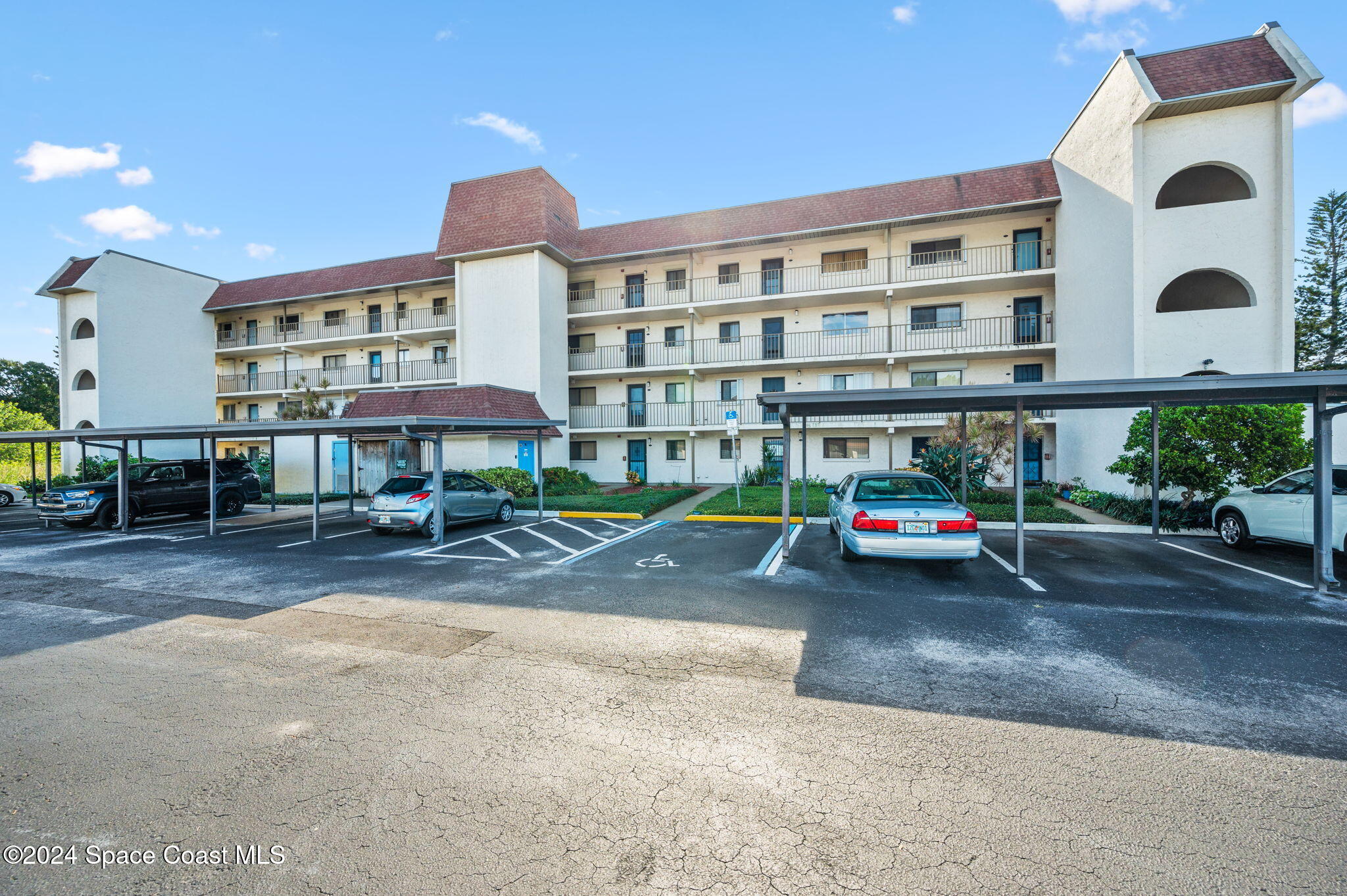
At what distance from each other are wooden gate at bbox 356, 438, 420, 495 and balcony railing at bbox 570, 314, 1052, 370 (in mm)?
7750

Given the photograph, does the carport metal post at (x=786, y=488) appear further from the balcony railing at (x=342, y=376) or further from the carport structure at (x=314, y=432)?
the balcony railing at (x=342, y=376)

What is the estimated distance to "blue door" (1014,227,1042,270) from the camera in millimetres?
20266

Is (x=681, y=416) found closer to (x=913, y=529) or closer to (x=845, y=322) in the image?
(x=845, y=322)

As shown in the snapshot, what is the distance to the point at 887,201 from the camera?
21.3 metres

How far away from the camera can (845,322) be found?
2262cm

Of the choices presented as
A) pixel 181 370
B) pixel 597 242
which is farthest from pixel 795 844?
pixel 181 370

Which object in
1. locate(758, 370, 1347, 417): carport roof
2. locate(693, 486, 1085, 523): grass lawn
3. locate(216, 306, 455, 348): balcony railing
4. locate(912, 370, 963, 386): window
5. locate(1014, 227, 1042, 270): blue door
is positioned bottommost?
locate(693, 486, 1085, 523): grass lawn

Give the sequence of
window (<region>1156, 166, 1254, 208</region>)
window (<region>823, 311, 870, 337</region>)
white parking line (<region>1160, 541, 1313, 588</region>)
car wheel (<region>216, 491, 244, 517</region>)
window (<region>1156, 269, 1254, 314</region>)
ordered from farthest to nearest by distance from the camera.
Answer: window (<region>823, 311, 870, 337</region>)
window (<region>1156, 269, 1254, 314</region>)
car wheel (<region>216, 491, 244, 517</region>)
window (<region>1156, 166, 1254, 208</region>)
white parking line (<region>1160, 541, 1313, 588</region>)

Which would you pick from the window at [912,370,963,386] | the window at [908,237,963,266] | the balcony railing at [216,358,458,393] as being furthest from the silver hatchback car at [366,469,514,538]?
the window at [908,237,963,266]

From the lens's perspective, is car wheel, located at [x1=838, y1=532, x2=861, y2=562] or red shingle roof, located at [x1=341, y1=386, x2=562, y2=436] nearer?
car wheel, located at [x1=838, y1=532, x2=861, y2=562]

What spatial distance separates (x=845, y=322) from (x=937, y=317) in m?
3.40

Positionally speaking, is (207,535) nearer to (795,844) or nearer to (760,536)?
(760,536)

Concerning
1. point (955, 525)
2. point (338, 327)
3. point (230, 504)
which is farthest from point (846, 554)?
point (338, 327)

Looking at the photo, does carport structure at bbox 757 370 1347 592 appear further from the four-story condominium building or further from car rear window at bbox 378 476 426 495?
car rear window at bbox 378 476 426 495
